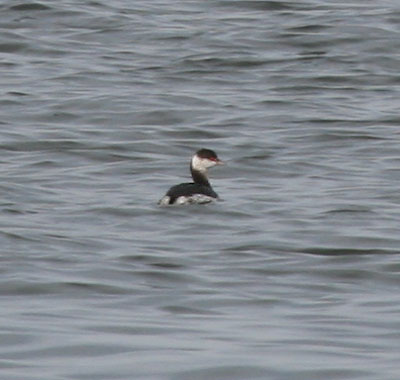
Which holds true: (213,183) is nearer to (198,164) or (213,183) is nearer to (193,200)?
(198,164)

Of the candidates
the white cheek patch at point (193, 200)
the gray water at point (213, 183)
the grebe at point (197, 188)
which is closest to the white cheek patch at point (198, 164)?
the grebe at point (197, 188)

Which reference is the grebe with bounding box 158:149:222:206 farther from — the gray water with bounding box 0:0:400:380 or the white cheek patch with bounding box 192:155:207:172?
the gray water with bounding box 0:0:400:380

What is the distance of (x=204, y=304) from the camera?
37.3 ft

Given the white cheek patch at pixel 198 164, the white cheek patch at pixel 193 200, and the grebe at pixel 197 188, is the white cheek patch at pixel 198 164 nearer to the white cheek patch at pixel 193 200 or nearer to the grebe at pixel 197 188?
the grebe at pixel 197 188

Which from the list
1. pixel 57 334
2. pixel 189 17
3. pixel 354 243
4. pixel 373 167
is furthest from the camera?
pixel 189 17

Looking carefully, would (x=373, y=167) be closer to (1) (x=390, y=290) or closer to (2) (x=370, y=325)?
(1) (x=390, y=290)

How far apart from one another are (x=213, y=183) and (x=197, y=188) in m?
1.61

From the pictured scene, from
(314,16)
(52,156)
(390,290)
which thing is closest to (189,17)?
(314,16)

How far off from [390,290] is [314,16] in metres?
16.0

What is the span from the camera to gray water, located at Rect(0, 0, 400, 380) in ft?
32.9

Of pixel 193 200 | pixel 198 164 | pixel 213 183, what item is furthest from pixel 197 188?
pixel 213 183

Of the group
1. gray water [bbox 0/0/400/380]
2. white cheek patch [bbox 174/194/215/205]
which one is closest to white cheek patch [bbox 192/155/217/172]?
gray water [bbox 0/0/400/380]

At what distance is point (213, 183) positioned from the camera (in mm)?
17297

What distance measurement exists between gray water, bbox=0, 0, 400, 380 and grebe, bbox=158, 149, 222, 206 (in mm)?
112
